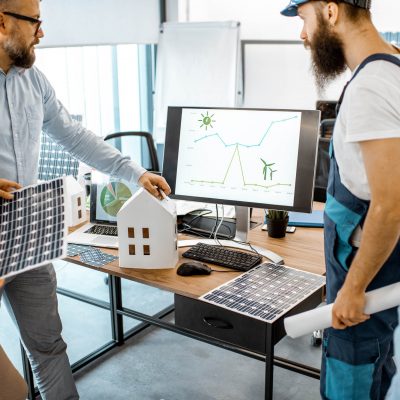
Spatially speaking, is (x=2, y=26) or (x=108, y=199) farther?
(x=108, y=199)

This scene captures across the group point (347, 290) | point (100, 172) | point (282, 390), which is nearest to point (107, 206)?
point (100, 172)

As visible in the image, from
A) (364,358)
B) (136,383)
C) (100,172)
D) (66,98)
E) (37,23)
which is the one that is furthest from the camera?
(66,98)

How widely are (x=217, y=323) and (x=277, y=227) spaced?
632 mm

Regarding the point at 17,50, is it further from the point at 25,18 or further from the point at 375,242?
the point at 375,242

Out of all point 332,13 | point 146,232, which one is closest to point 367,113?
point 332,13

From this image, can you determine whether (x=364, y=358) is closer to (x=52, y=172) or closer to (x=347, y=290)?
(x=347, y=290)

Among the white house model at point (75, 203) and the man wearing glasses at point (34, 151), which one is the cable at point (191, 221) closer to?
the man wearing glasses at point (34, 151)

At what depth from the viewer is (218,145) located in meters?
2.12

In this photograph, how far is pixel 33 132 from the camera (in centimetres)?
196

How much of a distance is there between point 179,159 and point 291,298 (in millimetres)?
753

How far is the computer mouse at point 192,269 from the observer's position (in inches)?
74.9

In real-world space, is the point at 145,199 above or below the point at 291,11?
below

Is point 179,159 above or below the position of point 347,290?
above

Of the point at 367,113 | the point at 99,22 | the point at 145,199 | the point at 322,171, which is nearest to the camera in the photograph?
the point at 367,113
